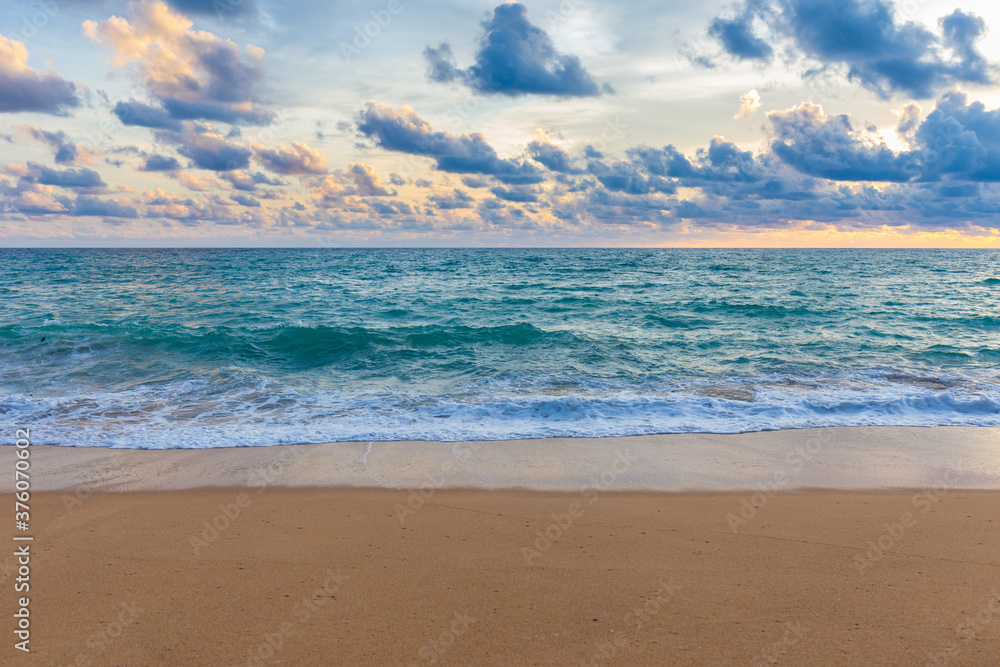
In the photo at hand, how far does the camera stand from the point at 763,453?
23.6ft

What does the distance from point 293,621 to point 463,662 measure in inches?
50.1

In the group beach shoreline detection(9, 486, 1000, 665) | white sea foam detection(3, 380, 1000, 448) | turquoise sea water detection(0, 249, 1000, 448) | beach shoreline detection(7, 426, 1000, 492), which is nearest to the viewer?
beach shoreline detection(9, 486, 1000, 665)

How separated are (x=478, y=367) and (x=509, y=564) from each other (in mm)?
8696

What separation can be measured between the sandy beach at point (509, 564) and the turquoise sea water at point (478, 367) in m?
1.86

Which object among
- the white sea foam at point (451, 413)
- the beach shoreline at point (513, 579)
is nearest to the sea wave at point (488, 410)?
the white sea foam at point (451, 413)

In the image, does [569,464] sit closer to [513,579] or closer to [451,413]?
[513,579]

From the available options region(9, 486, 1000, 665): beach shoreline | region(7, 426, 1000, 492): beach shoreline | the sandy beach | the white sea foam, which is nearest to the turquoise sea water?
the white sea foam

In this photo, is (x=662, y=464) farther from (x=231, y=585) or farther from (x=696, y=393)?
(x=231, y=585)

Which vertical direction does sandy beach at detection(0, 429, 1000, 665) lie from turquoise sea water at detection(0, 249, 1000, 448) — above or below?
above

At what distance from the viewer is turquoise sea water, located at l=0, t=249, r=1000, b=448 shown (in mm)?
8664

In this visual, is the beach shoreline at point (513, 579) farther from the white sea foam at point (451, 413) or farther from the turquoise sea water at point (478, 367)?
the turquoise sea water at point (478, 367)

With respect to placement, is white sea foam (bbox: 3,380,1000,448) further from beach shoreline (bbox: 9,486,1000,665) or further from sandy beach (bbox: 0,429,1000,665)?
beach shoreline (bbox: 9,486,1000,665)

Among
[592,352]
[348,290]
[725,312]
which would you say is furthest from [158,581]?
[348,290]

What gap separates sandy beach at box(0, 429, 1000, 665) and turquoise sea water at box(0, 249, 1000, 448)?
73.2 inches
